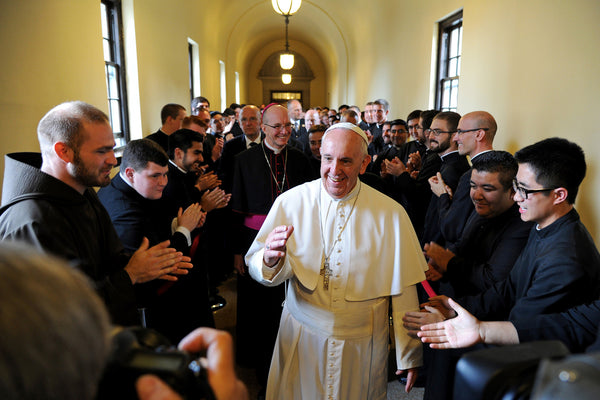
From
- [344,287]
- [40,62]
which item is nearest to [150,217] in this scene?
[344,287]

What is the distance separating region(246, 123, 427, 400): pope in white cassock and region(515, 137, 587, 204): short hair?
67 centimetres

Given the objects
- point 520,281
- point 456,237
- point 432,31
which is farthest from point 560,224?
point 432,31

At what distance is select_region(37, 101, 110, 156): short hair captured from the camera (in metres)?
1.83

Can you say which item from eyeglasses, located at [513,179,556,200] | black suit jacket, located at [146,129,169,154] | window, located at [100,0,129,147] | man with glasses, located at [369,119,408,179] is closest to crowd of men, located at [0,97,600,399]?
eyeglasses, located at [513,179,556,200]

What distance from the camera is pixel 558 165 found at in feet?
6.03

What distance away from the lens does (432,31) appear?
6977 mm

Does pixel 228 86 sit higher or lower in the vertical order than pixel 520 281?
higher

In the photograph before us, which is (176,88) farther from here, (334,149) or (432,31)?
(334,149)

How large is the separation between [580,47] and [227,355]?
3.68m

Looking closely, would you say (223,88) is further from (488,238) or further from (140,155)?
(488,238)

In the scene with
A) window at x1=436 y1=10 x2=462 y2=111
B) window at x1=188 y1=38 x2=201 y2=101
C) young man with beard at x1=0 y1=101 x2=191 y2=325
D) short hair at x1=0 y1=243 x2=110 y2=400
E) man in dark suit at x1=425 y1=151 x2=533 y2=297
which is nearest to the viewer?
short hair at x1=0 y1=243 x2=110 y2=400

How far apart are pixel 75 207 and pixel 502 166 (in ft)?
7.82

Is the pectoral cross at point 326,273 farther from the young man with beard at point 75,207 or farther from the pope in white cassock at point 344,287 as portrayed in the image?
the young man with beard at point 75,207

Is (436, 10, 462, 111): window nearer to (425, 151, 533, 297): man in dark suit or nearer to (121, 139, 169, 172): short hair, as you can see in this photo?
(425, 151, 533, 297): man in dark suit
